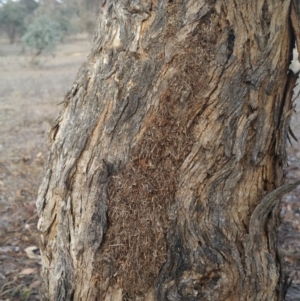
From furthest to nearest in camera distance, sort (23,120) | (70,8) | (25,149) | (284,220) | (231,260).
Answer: (70,8), (23,120), (25,149), (284,220), (231,260)

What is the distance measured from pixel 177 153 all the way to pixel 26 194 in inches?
118

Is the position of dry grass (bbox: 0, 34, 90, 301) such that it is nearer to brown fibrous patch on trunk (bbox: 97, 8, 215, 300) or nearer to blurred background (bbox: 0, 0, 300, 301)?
blurred background (bbox: 0, 0, 300, 301)

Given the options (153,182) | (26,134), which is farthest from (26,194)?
(153,182)

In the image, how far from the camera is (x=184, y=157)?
1779mm

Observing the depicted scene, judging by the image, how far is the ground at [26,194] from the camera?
304 cm

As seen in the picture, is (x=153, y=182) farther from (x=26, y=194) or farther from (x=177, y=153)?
(x=26, y=194)

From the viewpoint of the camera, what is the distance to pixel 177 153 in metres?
1.78

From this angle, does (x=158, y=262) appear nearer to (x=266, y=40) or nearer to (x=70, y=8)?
(x=266, y=40)

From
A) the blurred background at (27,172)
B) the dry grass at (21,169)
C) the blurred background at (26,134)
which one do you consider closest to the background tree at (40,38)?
the blurred background at (26,134)

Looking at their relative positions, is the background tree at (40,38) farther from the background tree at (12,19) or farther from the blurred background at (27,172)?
the background tree at (12,19)

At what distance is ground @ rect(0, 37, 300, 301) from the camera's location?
304cm

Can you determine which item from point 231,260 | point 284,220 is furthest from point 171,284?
point 284,220

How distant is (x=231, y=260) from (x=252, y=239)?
0.36 ft

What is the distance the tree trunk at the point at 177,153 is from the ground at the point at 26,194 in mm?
334
